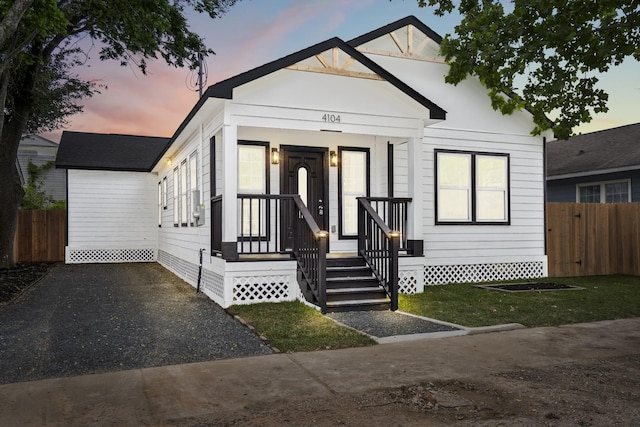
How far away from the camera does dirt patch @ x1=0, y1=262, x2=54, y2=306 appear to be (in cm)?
971

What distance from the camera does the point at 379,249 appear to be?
841 cm

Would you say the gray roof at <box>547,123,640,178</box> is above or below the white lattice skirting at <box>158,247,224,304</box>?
above

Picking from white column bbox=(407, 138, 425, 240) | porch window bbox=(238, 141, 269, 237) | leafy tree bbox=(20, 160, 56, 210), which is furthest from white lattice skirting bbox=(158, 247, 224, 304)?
leafy tree bbox=(20, 160, 56, 210)

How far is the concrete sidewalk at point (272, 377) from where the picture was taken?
3770 millimetres

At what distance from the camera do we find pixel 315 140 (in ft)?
33.4

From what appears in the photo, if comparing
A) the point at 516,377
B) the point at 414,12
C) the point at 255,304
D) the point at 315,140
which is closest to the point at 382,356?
the point at 516,377

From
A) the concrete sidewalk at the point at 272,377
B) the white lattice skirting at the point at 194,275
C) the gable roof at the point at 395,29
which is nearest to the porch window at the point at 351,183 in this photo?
the gable roof at the point at 395,29

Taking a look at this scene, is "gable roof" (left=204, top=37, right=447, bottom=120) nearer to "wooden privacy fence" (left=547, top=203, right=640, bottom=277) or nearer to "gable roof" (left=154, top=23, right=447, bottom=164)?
"gable roof" (left=154, top=23, right=447, bottom=164)

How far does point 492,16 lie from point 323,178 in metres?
4.16

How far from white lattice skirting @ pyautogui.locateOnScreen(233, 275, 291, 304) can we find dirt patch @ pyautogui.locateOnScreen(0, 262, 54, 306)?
4084mm

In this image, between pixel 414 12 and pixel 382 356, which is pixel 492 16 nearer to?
pixel 414 12

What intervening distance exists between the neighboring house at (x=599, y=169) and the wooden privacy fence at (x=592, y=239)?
2494mm

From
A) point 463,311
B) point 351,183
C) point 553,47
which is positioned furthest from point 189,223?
point 553,47

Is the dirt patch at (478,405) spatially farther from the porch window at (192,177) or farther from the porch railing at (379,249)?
the porch window at (192,177)
